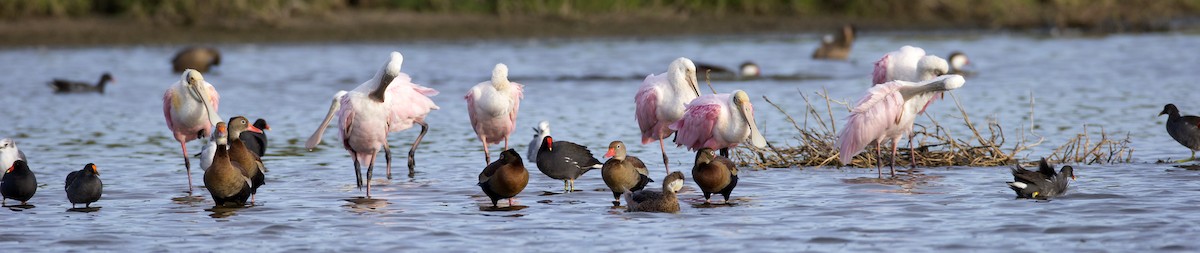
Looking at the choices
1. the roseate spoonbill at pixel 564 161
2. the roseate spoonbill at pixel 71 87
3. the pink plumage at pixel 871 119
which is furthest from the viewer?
the roseate spoonbill at pixel 71 87

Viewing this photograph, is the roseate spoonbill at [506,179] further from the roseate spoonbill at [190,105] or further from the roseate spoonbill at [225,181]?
the roseate spoonbill at [190,105]

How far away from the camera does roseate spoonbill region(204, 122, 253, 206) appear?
10.1 meters

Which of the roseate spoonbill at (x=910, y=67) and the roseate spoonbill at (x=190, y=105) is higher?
the roseate spoonbill at (x=910, y=67)

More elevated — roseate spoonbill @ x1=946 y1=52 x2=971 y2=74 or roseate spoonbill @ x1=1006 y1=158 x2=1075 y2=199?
roseate spoonbill @ x1=946 y1=52 x2=971 y2=74

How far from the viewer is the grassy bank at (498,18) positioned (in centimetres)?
3219

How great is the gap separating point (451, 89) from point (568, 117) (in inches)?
218

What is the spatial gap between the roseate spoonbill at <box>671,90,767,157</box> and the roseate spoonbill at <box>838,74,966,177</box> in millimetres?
630

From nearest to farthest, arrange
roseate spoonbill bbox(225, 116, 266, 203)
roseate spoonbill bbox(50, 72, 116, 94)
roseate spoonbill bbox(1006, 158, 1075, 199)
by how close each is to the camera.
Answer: roseate spoonbill bbox(1006, 158, 1075, 199) → roseate spoonbill bbox(225, 116, 266, 203) → roseate spoonbill bbox(50, 72, 116, 94)

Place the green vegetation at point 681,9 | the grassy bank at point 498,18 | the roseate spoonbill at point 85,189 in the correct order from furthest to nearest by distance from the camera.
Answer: the green vegetation at point 681,9 < the grassy bank at point 498,18 < the roseate spoonbill at point 85,189

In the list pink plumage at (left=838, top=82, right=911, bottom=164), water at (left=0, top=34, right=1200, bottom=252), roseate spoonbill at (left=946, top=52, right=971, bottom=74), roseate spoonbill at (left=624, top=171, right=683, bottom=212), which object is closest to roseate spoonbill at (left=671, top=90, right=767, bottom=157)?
water at (left=0, top=34, right=1200, bottom=252)

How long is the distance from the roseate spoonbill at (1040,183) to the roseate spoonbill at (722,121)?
6.03 ft

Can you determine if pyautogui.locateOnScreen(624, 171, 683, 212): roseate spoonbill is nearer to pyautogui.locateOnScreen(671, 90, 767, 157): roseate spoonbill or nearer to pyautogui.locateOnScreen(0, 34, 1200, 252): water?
pyautogui.locateOnScreen(0, 34, 1200, 252): water

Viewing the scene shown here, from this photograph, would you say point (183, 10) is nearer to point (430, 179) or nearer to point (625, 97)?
point (625, 97)

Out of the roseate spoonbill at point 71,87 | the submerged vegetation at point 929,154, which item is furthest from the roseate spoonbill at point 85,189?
the roseate spoonbill at point 71,87
